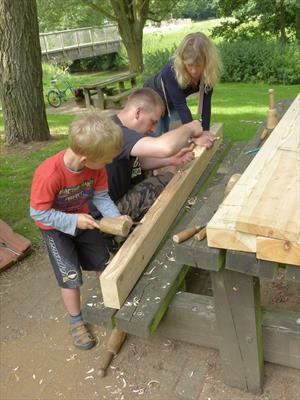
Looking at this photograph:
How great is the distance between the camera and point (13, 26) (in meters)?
6.74

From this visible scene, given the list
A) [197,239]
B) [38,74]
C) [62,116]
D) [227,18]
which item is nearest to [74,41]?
[227,18]

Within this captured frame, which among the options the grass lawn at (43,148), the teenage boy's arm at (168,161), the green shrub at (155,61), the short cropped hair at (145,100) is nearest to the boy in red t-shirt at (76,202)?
the short cropped hair at (145,100)

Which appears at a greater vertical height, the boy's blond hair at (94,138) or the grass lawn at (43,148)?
the boy's blond hair at (94,138)

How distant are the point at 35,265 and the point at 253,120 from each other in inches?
204

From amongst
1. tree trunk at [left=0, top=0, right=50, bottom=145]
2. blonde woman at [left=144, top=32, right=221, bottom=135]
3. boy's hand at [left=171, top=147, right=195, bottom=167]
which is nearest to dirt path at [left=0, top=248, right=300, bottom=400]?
boy's hand at [left=171, top=147, right=195, bottom=167]

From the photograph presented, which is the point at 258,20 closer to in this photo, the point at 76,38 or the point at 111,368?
the point at 76,38

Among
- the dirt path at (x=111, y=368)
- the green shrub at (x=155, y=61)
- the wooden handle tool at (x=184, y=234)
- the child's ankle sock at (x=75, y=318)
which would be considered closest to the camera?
the wooden handle tool at (x=184, y=234)

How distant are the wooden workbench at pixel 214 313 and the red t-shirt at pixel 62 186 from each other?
0.55m

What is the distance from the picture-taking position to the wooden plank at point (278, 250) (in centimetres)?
165

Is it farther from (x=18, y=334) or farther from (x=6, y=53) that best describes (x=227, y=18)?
(x=18, y=334)

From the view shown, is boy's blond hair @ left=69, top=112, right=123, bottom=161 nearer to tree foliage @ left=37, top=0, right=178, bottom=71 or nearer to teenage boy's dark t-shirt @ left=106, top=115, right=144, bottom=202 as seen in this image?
teenage boy's dark t-shirt @ left=106, top=115, right=144, bottom=202

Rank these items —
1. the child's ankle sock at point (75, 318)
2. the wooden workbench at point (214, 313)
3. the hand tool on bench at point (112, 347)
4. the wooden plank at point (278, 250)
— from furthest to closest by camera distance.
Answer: the child's ankle sock at point (75, 318)
the hand tool on bench at point (112, 347)
the wooden workbench at point (214, 313)
the wooden plank at point (278, 250)

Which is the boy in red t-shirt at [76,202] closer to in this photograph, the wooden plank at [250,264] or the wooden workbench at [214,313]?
the wooden workbench at [214,313]

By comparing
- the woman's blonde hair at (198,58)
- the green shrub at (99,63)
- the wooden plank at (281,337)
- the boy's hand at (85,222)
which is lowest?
the green shrub at (99,63)
